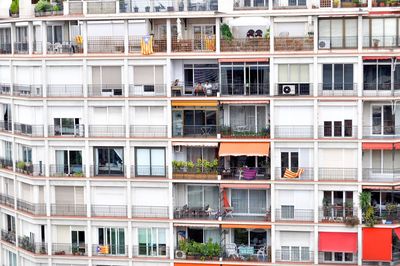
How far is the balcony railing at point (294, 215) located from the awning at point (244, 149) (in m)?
4.18

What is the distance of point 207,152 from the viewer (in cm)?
6831

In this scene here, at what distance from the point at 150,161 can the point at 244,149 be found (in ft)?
22.2

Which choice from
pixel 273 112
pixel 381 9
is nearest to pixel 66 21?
pixel 273 112

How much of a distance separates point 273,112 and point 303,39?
17.3ft

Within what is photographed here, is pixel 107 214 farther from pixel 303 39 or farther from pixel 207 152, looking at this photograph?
pixel 303 39

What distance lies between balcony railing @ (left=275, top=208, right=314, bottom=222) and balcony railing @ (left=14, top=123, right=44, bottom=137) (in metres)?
17.5

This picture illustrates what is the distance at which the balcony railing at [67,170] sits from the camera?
68.8 metres

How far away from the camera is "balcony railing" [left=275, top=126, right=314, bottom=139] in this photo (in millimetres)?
65562

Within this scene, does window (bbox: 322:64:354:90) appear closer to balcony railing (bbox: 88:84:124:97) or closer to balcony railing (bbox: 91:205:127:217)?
balcony railing (bbox: 88:84:124:97)

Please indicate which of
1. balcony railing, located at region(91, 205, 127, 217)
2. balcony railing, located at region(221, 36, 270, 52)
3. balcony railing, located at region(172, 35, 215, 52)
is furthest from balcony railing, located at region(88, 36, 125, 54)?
balcony railing, located at region(91, 205, 127, 217)

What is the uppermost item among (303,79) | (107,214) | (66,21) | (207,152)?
(66,21)

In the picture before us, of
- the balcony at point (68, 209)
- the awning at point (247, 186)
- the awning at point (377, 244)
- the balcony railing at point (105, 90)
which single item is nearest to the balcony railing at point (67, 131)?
the balcony railing at point (105, 90)

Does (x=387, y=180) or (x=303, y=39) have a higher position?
(x=303, y=39)

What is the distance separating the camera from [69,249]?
2736 inches
